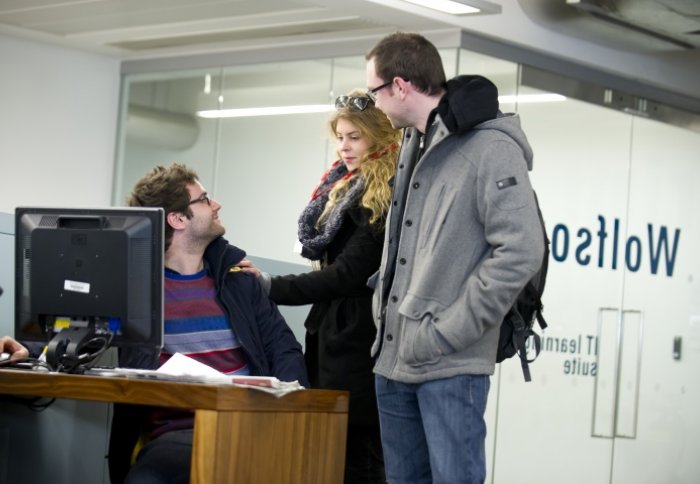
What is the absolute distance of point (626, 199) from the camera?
8.18 metres

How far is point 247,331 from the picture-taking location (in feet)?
12.3

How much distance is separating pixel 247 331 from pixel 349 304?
1.39ft

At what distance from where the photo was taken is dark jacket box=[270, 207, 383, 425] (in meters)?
3.94

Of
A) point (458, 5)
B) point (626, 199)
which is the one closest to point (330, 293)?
point (458, 5)

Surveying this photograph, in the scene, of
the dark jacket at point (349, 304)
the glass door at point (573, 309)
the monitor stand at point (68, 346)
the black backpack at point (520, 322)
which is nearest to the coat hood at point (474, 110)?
the black backpack at point (520, 322)

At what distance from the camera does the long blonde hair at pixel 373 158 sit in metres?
3.94

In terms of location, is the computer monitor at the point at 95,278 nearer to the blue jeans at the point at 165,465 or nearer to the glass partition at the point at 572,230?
the blue jeans at the point at 165,465

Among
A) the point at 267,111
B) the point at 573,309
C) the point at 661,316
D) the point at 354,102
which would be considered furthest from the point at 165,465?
the point at 661,316

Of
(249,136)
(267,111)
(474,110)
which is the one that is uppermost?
(267,111)

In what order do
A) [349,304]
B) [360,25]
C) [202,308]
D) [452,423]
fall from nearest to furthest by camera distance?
[452,423] → [202,308] → [349,304] → [360,25]

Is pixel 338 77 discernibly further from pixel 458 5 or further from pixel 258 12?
pixel 458 5

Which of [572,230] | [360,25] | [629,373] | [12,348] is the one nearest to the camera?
[12,348]

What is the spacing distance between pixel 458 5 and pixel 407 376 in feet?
12.9

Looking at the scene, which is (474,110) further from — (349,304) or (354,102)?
(349,304)
